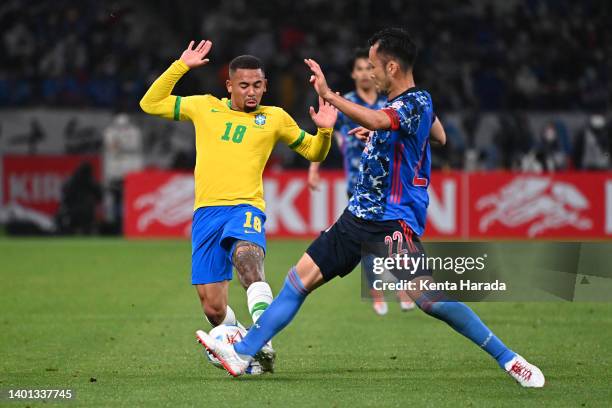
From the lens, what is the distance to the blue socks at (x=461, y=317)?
7461 mm

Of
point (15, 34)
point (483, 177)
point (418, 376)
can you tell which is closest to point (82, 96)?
point (15, 34)

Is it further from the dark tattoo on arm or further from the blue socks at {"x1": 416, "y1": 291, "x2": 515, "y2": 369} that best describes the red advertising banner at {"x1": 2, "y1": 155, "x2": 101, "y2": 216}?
the blue socks at {"x1": 416, "y1": 291, "x2": 515, "y2": 369}

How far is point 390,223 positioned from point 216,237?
1.47m

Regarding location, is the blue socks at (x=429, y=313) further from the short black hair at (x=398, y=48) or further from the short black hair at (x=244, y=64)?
the short black hair at (x=244, y=64)

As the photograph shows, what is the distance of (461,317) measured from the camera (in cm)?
747

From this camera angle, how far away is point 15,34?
27641mm

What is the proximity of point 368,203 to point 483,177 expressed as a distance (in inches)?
579

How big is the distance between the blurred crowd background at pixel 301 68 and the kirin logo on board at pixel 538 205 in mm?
2214

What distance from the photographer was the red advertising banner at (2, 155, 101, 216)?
24312 mm

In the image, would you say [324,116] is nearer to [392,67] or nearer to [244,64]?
[392,67]

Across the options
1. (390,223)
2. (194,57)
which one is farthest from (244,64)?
(390,223)

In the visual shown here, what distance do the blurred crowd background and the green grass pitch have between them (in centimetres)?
1005

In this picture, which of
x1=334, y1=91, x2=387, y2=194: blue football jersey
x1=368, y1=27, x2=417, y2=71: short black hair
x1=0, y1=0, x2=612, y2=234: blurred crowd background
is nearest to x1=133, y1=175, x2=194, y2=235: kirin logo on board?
x1=0, y1=0, x2=612, y2=234: blurred crowd background

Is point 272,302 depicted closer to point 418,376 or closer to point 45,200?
point 418,376
